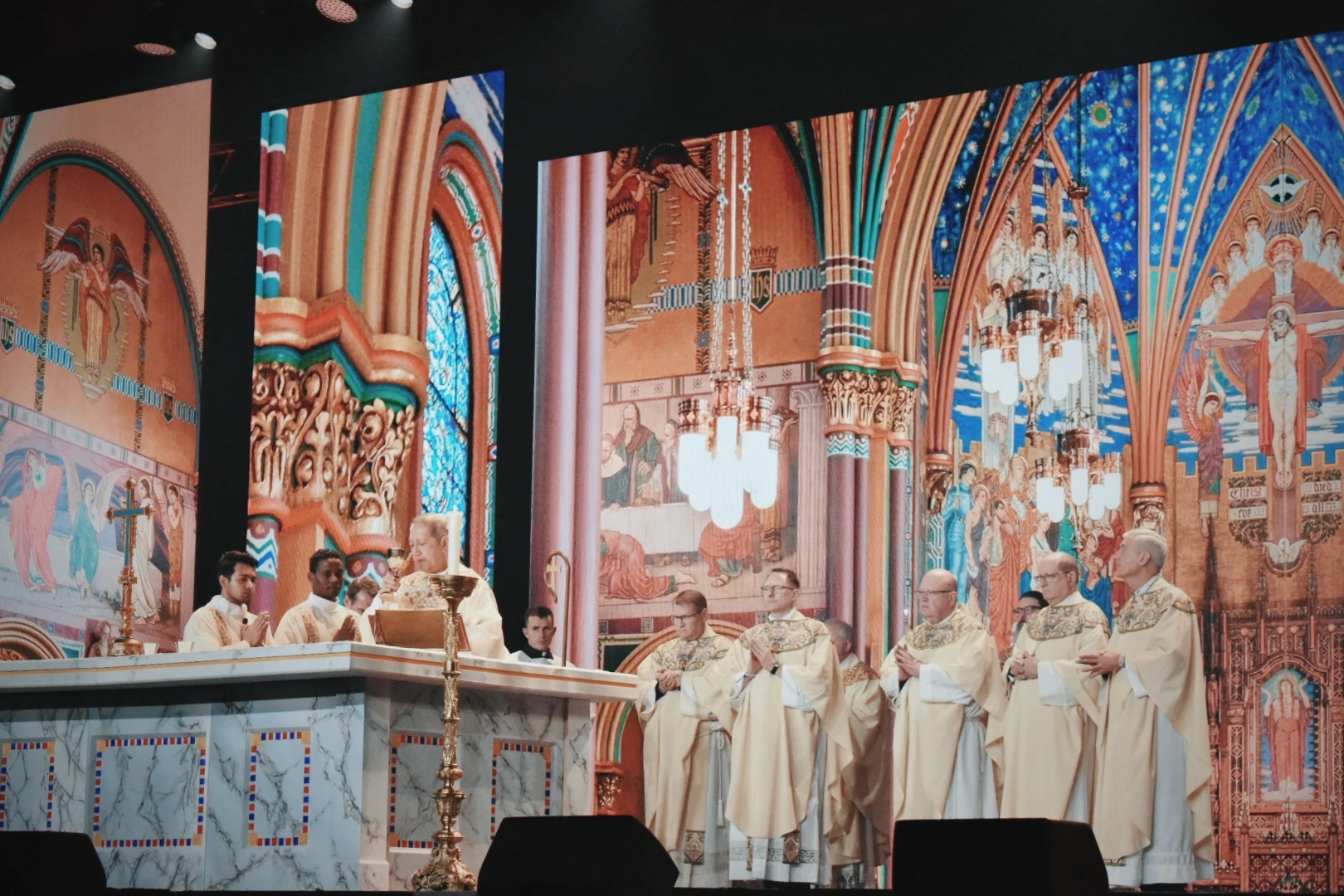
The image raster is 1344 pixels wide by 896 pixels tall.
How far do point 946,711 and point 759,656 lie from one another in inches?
42.5

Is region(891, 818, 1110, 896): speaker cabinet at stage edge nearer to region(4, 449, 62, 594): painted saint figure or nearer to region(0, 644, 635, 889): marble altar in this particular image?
region(0, 644, 635, 889): marble altar

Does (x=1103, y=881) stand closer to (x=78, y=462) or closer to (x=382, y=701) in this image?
(x=382, y=701)

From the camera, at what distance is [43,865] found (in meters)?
4.32

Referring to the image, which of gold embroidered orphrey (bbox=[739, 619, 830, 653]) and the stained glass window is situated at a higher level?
the stained glass window

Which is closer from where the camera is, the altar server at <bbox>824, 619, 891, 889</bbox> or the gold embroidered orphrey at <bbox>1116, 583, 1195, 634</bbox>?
the gold embroidered orphrey at <bbox>1116, 583, 1195, 634</bbox>

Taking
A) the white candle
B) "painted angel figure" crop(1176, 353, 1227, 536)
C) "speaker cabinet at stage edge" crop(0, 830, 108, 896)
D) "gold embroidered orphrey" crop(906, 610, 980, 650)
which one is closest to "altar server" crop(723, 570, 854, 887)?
"gold embroidered orphrey" crop(906, 610, 980, 650)

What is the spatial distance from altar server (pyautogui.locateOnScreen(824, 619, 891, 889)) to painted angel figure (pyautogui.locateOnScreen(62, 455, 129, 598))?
476cm

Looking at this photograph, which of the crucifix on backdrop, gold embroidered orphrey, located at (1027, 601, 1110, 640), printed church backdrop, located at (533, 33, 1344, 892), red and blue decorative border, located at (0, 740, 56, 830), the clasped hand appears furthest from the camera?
the clasped hand

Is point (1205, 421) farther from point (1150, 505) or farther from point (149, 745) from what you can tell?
point (149, 745)

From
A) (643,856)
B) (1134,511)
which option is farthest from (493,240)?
(643,856)

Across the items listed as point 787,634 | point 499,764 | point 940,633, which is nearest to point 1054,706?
point 940,633

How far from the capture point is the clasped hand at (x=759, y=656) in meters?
9.89

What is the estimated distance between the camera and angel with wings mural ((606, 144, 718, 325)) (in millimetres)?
10773

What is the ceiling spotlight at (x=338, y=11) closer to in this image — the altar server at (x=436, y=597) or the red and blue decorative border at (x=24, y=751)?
the altar server at (x=436, y=597)
